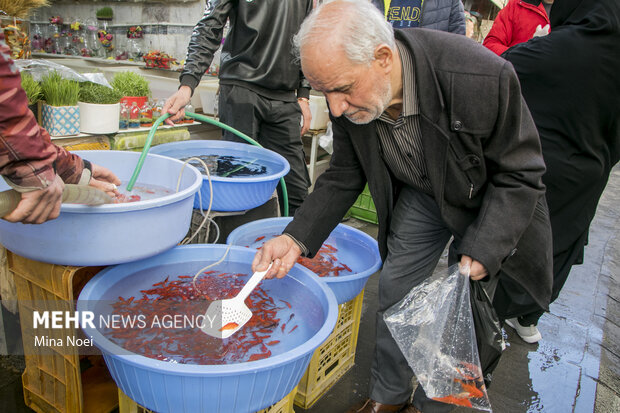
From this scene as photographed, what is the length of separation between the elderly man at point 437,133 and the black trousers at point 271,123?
1.20 meters

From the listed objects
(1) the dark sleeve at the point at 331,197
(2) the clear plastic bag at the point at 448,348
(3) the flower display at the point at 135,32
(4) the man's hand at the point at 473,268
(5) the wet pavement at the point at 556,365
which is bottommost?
(5) the wet pavement at the point at 556,365

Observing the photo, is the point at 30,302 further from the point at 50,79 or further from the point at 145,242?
the point at 50,79

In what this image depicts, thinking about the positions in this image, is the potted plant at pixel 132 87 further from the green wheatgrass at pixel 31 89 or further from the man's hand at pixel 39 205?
the man's hand at pixel 39 205

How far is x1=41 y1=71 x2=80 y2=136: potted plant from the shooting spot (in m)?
2.23

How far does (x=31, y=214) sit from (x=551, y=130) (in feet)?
7.51

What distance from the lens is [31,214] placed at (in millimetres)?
1109

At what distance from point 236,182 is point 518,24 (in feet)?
8.81

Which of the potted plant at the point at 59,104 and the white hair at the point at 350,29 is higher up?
the white hair at the point at 350,29

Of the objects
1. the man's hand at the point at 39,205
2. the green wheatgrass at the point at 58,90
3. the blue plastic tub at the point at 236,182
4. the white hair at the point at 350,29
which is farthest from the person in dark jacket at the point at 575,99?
the green wheatgrass at the point at 58,90

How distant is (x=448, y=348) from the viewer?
5.06 feet

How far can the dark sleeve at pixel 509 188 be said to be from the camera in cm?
141

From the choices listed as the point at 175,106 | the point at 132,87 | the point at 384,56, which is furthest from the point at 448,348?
the point at 132,87

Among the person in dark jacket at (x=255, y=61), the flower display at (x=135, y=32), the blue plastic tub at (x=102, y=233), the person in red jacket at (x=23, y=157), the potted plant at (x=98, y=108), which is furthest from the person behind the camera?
the flower display at (x=135, y=32)

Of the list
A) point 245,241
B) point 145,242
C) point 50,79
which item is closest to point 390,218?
point 245,241
